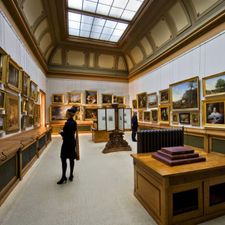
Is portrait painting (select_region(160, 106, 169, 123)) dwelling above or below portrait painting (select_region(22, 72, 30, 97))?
below

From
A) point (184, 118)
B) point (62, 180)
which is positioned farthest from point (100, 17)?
point (62, 180)

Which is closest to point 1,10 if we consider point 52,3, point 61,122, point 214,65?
point 52,3

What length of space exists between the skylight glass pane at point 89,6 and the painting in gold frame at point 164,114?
697cm

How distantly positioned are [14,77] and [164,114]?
7.97m

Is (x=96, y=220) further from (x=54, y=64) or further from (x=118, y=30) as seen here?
(x=54, y=64)

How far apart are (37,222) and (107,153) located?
4643 millimetres

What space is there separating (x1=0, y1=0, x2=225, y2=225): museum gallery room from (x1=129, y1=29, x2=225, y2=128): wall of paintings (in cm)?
5

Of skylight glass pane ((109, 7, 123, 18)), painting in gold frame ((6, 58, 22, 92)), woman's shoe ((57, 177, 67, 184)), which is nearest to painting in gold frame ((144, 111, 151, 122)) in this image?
skylight glass pane ((109, 7, 123, 18))

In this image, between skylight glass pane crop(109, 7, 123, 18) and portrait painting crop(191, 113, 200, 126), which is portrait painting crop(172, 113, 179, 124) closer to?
portrait painting crop(191, 113, 200, 126)

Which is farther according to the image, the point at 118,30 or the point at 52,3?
the point at 118,30

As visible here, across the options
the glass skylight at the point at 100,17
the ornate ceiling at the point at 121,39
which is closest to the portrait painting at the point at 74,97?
the ornate ceiling at the point at 121,39

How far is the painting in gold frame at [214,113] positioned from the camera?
570 centimetres

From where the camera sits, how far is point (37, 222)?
2.54 m

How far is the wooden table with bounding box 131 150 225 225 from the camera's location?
2256 millimetres
